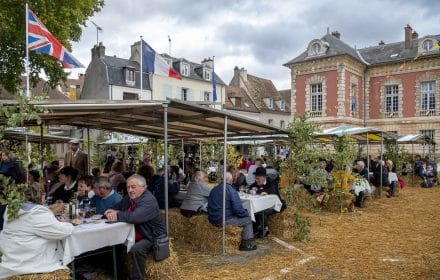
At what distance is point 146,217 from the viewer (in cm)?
455

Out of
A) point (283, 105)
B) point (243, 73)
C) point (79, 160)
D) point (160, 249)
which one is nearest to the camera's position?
point (160, 249)

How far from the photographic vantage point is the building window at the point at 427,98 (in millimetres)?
29766

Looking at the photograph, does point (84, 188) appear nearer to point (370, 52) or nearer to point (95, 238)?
point (95, 238)

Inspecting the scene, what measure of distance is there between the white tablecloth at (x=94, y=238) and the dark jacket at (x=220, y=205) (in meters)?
1.95

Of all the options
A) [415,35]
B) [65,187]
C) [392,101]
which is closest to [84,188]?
[65,187]

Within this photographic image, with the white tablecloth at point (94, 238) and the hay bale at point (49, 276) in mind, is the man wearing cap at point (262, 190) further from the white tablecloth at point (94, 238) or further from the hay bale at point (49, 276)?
the hay bale at point (49, 276)

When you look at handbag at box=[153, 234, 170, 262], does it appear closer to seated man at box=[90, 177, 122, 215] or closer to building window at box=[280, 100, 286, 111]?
seated man at box=[90, 177, 122, 215]

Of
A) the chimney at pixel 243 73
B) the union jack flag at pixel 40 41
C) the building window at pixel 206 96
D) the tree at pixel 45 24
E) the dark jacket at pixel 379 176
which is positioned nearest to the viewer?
the union jack flag at pixel 40 41

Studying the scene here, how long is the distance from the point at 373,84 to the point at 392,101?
7.09ft

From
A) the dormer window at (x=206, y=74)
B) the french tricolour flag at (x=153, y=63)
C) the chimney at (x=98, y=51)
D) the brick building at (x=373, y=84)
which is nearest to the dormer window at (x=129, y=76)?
the chimney at (x=98, y=51)

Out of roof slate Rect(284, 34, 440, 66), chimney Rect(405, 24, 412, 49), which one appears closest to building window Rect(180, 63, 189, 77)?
roof slate Rect(284, 34, 440, 66)

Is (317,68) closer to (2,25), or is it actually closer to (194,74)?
A: (194,74)

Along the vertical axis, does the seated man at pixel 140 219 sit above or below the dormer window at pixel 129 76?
below

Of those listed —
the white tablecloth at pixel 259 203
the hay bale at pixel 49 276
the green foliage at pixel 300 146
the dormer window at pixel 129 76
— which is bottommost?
the hay bale at pixel 49 276
